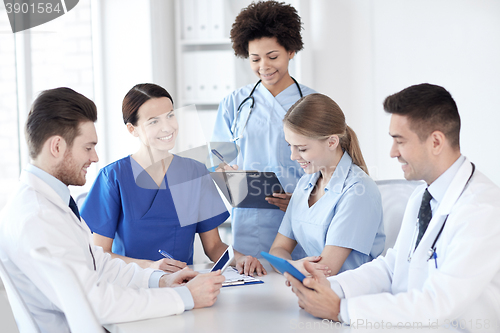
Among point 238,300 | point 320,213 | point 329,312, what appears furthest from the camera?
point 320,213

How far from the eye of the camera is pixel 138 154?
62.7 inches

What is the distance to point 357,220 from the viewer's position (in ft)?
4.41

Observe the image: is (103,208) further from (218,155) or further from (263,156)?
(263,156)

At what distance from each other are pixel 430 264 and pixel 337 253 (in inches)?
15.3

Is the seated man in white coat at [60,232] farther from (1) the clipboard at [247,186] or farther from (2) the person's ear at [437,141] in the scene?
(2) the person's ear at [437,141]

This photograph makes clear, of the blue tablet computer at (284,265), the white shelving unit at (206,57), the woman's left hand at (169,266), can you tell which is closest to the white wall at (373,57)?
the white shelving unit at (206,57)

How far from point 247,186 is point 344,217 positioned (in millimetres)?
387

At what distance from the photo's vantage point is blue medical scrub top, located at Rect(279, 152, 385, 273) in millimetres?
1340

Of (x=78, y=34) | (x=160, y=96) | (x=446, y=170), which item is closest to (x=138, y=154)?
(x=160, y=96)

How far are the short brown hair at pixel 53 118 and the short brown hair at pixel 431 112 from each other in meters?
0.80

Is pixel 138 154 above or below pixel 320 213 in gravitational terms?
above

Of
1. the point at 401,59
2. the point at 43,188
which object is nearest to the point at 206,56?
the point at 401,59

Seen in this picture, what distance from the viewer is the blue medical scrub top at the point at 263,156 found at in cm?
184

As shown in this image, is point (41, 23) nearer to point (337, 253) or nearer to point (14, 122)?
point (14, 122)
